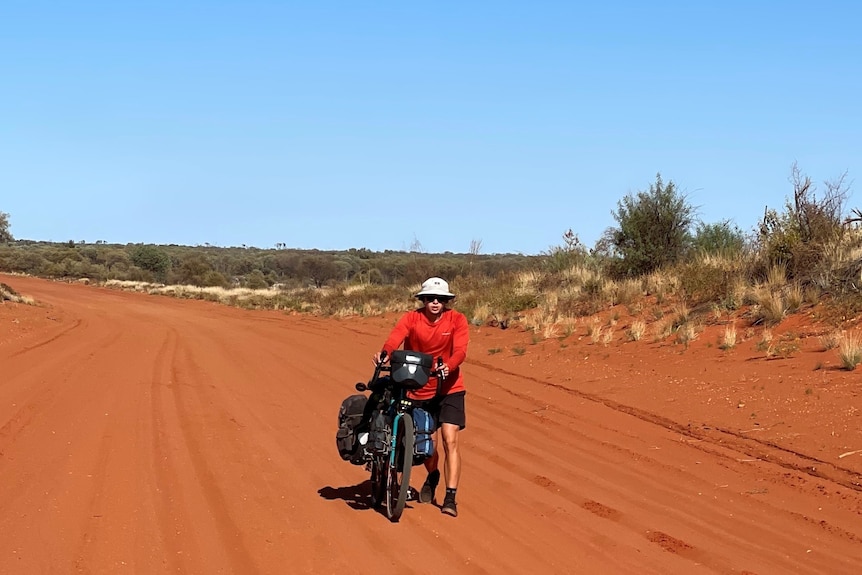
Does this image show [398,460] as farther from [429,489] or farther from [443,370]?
[443,370]

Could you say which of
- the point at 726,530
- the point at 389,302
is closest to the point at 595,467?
the point at 726,530

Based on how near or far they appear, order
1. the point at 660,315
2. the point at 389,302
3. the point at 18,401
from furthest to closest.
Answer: the point at 389,302 → the point at 660,315 → the point at 18,401

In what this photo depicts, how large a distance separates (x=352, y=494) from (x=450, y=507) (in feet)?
3.68

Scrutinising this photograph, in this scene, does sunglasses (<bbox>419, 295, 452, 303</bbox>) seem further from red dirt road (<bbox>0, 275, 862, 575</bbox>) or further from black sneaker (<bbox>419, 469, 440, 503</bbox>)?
red dirt road (<bbox>0, 275, 862, 575</bbox>)

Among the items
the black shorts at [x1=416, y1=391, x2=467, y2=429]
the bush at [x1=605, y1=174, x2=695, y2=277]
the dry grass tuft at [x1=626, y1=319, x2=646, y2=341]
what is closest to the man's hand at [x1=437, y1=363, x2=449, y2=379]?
the black shorts at [x1=416, y1=391, x2=467, y2=429]

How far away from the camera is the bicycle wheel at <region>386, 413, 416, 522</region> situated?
6.92 m

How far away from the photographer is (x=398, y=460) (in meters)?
7.10

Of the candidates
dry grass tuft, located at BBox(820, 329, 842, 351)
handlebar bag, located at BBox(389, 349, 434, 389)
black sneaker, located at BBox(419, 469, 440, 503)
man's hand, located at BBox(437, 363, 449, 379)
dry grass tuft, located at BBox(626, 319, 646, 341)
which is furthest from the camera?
dry grass tuft, located at BBox(626, 319, 646, 341)

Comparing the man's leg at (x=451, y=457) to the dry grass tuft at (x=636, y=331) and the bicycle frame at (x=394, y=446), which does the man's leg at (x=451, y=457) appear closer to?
the bicycle frame at (x=394, y=446)

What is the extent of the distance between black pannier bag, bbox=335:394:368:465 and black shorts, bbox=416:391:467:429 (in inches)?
21.6

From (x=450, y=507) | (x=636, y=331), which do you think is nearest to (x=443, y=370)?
(x=450, y=507)

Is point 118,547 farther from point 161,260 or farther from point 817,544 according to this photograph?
point 161,260

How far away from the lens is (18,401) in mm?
11414

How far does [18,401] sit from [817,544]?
32.0 feet
